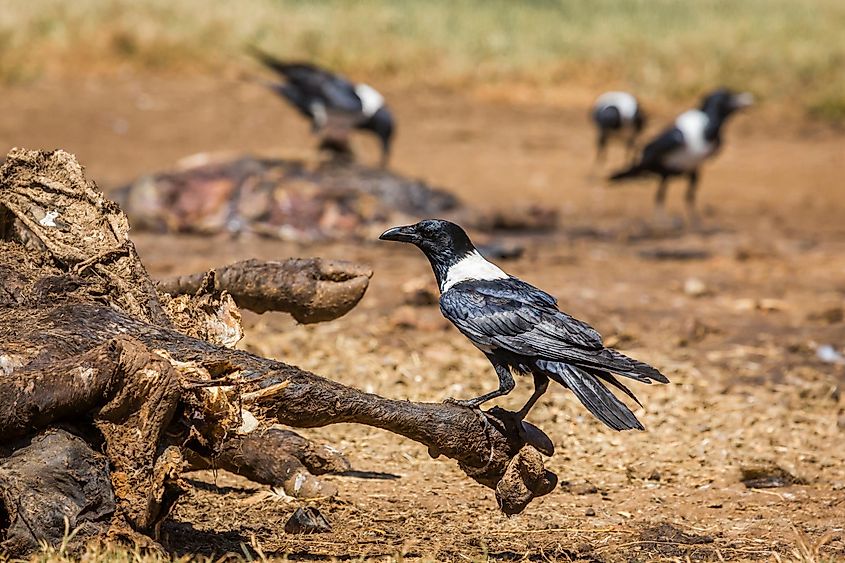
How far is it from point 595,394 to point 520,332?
355 millimetres

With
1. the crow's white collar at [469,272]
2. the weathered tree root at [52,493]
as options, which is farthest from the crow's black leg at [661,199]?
the weathered tree root at [52,493]

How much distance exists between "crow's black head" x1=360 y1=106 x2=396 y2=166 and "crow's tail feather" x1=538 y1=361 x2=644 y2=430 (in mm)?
9748

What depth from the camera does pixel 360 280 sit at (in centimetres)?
441

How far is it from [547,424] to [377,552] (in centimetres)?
195

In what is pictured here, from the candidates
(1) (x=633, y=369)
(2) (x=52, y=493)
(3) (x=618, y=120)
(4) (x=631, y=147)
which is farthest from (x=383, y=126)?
(2) (x=52, y=493)

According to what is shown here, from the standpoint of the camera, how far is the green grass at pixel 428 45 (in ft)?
57.0

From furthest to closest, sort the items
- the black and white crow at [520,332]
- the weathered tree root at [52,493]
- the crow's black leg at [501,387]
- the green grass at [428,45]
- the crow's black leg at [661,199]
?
the green grass at [428,45], the crow's black leg at [661,199], the crow's black leg at [501,387], the black and white crow at [520,332], the weathered tree root at [52,493]

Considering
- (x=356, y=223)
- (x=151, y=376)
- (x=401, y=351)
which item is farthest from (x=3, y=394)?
(x=356, y=223)

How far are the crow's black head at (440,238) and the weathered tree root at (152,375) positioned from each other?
246 millimetres

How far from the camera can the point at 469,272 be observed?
4.50 meters

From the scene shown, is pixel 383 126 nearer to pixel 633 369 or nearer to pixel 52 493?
pixel 633 369

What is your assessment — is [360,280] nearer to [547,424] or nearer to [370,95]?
[547,424]

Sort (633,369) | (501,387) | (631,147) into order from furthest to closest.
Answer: (631,147)
(501,387)
(633,369)

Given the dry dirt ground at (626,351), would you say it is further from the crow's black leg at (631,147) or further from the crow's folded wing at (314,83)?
the crow's folded wing at (314,83)
